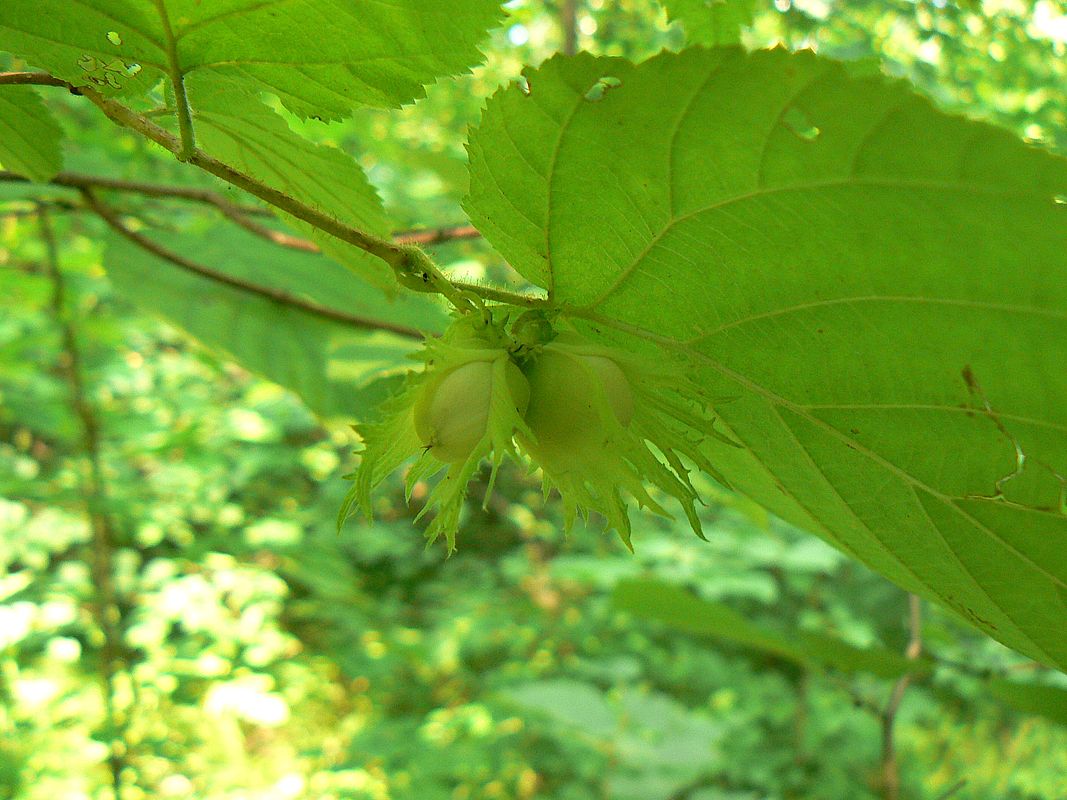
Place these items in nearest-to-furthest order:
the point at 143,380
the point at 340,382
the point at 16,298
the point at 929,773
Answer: the point at 340,382
the point at 16,298
the point at 143,380
the point at 929,773

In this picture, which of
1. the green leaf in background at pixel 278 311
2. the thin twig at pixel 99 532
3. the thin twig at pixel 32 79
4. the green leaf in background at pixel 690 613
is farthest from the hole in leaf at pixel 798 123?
the thin twig at pixel 99 532

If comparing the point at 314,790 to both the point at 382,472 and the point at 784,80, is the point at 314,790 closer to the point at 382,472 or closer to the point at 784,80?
the point at 382,472

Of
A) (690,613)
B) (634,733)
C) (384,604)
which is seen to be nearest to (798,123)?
(690,613)

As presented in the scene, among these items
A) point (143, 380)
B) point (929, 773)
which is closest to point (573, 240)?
point (143, 380)

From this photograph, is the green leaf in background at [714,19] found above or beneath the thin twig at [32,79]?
above

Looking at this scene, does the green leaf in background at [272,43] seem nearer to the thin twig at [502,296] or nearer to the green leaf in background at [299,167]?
the green leaf in background at [299,167]

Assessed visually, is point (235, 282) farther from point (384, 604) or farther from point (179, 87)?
point (384, 604)

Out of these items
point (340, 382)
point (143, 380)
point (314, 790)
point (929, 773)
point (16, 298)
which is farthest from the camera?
point (929, 773)

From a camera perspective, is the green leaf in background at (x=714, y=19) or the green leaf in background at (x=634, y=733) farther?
the green leaf in background at (x=634, y=733)
